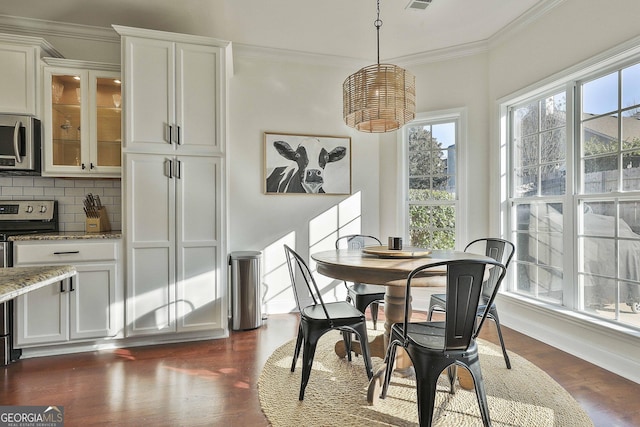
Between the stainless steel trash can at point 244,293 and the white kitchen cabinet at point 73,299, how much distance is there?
937 millimetres

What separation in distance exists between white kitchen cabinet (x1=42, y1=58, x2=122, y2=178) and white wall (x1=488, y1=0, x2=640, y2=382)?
3627 millimetres

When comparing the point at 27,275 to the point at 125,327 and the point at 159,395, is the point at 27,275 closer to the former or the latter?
the point at 159,395

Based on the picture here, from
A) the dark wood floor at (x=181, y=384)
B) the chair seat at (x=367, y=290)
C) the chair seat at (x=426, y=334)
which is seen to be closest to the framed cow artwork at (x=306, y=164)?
the chair seat at (x=367, y=290)

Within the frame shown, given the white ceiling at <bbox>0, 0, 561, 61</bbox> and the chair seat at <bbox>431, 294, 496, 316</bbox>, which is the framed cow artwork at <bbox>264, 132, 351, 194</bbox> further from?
the chair seat at <bbox>431, 294, 496, 316</bbox>

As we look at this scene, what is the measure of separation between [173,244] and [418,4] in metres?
2.88

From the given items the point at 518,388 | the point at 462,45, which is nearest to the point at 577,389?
the point at 518,388

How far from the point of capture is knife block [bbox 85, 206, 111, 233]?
3039mm

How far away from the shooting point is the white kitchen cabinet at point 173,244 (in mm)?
2848

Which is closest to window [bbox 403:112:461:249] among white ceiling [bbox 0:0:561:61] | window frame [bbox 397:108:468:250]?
window frame [bbox 397:108:468:250]

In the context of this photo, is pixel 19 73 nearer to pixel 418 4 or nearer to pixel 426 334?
pixel 418 4

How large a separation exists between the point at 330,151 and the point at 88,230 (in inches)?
98.3

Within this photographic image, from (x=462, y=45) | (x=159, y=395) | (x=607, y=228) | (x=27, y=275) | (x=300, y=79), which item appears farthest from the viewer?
(x=300, y=79)

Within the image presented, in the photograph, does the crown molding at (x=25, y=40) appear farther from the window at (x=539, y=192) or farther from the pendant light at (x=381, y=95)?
the window at (x=539, y=192)

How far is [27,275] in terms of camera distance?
1.01 meters
